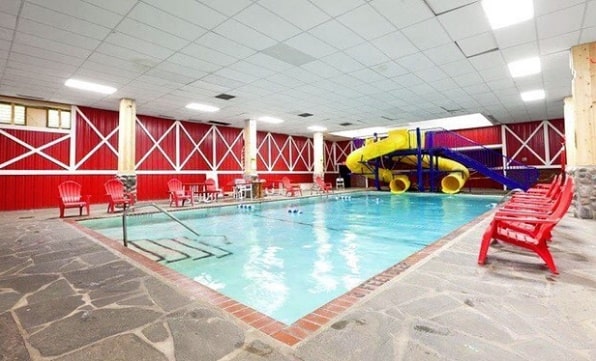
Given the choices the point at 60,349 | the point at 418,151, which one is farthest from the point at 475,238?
the point at 418,151

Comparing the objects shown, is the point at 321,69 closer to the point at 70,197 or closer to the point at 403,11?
the point at 403,11

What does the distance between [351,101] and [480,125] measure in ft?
34.8

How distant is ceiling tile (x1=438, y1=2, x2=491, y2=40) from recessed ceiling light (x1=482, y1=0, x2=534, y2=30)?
0.32 ft

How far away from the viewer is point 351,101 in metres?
10.7

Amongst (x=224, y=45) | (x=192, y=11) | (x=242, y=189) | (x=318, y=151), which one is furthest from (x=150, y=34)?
(x=318, y=151)

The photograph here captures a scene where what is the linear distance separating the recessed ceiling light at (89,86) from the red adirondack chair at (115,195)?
2.76 meters

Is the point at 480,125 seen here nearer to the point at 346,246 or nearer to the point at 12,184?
the point at 346,246

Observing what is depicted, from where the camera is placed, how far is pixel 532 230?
3.29 meters

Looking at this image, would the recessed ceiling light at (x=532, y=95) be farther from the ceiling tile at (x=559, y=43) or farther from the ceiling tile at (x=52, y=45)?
the ceiling tile at (x=52, y=45)

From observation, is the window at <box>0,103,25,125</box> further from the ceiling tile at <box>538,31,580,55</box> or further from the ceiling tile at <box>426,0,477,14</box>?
the ceiling tile at <box>538,31,580,55</box>

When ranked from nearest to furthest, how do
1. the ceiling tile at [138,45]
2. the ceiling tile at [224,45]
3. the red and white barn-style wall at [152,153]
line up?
the ceiling tile at [138,45] → the ceiling tile at [224,45] → the red and white barn-style wall at [152,153]

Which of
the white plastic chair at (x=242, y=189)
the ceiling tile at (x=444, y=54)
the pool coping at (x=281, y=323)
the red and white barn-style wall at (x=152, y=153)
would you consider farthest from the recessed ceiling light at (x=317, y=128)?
the pool coping at (x=281, y=323)

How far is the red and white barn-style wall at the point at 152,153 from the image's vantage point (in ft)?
32.0

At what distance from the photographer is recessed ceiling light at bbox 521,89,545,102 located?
388 inches
